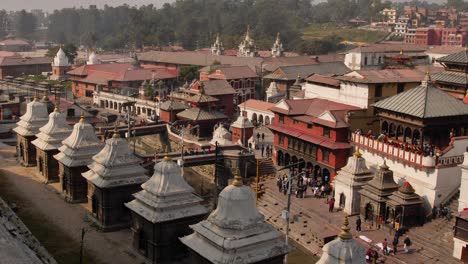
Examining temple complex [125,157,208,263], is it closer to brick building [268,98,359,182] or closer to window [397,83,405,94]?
brick building [268,98,359,182]

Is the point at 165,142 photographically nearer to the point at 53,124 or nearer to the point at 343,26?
the point at 53,124

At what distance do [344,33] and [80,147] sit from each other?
137 m

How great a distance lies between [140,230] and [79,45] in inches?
6477

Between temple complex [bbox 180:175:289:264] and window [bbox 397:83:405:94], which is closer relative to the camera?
temple complex [bbox 180:175:289:264]

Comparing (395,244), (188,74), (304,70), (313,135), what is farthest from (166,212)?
(188,74)

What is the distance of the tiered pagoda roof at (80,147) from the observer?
35562 millimetres

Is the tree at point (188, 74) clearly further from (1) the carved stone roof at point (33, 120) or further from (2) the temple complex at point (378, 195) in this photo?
(2) the temple complex at point (378, 195)

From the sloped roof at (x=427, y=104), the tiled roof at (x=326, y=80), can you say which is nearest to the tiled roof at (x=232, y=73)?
the tiled roof at (x=326, y=80)

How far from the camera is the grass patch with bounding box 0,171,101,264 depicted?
28050 mm

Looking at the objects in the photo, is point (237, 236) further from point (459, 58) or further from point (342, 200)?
point (459, 58)

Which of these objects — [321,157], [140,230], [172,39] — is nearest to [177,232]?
[140,230]

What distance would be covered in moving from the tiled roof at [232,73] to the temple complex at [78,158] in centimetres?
3853

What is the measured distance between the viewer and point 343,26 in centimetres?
18462

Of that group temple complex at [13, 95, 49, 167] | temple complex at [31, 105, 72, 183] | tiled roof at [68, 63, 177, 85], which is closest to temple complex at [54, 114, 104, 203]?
temple complex at [31, 105, 72, 183]
